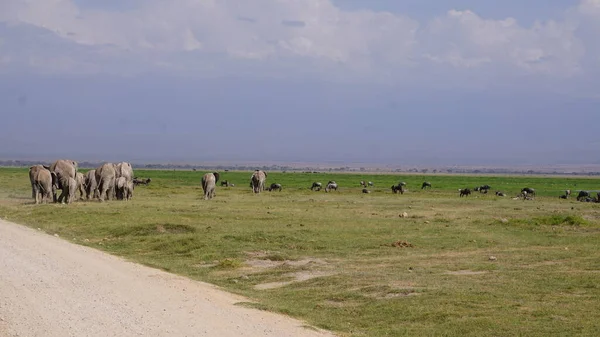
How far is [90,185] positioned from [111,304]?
1313 inches

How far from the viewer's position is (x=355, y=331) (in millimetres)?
13680

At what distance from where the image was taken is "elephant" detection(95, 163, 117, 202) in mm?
44562

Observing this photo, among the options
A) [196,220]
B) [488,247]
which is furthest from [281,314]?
[196,220]

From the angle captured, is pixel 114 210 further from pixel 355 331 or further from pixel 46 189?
pixel 355 331

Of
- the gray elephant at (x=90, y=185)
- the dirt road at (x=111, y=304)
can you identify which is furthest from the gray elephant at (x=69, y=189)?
the dirt road at (x=111, y=304)

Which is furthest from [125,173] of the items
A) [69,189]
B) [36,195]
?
[36,195]

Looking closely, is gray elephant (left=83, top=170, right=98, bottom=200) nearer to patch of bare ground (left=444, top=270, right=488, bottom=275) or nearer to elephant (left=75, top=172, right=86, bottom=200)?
elephant (left=75, top=172, right=86, bottom=200)

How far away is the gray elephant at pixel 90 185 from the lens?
45.5 meters

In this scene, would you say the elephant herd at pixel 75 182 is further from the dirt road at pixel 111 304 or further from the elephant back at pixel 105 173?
the dirt road at pixel 111 304

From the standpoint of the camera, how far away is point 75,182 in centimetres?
4219

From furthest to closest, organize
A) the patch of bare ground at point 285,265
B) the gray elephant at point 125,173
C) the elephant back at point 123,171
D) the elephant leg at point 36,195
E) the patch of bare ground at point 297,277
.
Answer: the elephant back at point 123,171, the gray elephant at point 125,173, the elephant leg at point 36,195, the patch of bare ground at point 285,265, the patch of bare ground at point 297,277

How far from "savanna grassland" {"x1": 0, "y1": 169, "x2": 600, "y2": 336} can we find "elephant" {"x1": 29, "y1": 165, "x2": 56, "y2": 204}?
32.7 inches

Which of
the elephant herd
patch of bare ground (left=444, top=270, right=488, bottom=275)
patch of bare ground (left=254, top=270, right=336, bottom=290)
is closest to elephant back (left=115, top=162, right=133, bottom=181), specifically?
the elephant herd

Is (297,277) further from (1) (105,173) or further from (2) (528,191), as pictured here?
(2) (528,191)
